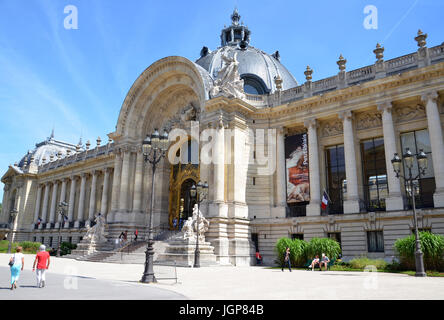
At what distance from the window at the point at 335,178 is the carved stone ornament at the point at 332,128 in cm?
113

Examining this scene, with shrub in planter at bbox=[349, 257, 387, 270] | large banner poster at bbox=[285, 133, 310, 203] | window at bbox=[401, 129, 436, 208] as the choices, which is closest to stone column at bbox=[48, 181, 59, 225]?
large banner poster at bbox=[285, 133, 310, 203]

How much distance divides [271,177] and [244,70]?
41.4ft

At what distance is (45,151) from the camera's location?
68875mm

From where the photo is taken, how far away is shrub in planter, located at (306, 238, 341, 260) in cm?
2134

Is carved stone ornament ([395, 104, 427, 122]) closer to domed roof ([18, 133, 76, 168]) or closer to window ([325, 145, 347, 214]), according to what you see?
window ([325, 145, 347, 214])

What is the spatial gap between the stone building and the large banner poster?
90 millimetres

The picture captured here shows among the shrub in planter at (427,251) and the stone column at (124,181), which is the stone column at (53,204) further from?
the shrub in planter at (427,251)

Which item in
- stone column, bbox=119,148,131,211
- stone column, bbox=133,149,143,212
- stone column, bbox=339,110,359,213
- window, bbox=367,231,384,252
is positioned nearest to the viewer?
window, bbox=367,231,384,252

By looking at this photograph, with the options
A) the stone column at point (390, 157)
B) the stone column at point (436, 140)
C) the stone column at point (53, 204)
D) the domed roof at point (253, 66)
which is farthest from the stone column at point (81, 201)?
the stone column at point (436, 140)

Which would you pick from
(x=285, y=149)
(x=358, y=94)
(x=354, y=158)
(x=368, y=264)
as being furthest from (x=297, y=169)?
(x=368, y=264)

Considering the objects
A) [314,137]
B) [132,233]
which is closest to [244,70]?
[314,137]

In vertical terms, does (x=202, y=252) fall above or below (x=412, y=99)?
below

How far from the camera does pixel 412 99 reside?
956 inches
